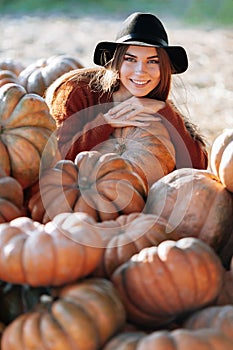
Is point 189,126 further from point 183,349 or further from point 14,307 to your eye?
point 183,349

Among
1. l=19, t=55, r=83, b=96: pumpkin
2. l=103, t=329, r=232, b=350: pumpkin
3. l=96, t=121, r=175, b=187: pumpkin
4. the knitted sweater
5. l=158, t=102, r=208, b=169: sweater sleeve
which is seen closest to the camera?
l=103, t=329, r=232, b=350: pumpkin

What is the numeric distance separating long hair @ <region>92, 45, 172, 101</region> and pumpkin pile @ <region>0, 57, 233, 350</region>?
0.58 metres

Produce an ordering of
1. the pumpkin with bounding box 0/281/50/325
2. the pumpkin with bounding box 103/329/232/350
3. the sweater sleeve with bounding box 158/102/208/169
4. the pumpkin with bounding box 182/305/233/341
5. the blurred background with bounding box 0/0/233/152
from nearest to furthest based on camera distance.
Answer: the pumpkin with bounding box 103/329/232/350
the pumpkin with bounding box 182/305/233/341
the pumpkin with bounding box 0/281/50/325
the sweater sleeve with bounding box 158/102/208/169
the blurred background with bounding box 0/0/233/152

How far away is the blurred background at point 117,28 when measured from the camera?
16.5 ft

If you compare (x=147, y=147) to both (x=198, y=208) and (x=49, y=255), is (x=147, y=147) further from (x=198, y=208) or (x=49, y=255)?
(x=49, y=255)

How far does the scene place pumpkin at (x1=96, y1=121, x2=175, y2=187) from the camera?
6.64ft

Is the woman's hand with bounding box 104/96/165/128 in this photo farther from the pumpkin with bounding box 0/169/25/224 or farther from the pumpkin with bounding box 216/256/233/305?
the pumpkin with bounding box 216/256/233/305

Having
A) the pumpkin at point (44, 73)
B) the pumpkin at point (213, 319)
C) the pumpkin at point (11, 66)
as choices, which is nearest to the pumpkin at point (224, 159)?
the pumpkin at point (213, 319)

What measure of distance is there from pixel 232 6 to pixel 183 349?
17.1 ft

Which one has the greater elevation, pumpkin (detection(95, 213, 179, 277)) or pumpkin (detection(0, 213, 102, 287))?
pumpkin (detection(0, 213, 102, 287))

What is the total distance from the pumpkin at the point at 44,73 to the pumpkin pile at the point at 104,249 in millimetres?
1073

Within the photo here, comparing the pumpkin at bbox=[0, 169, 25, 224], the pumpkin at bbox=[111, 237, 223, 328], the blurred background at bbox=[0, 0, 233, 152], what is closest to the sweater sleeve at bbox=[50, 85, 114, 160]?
the pumpkin at bbox=[0, 169, 25, 224]

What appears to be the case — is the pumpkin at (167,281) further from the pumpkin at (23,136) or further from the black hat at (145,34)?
the black hat at (145,34)

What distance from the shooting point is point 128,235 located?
4.51 ft
